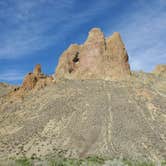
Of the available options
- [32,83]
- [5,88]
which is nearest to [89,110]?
[32,83]

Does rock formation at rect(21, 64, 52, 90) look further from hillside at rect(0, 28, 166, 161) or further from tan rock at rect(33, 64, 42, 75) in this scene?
tan rock at rect(33, 64, 42, 75)

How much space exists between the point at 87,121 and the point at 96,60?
90.5 feet

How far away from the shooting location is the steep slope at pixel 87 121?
57.4m

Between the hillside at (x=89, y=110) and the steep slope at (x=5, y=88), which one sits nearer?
the hillside at (x=89, y=110)

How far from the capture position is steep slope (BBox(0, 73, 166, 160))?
57438 millimetres

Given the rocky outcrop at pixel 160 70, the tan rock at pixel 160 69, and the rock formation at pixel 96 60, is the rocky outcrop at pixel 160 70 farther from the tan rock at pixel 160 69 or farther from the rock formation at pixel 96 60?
the rock formation at pixel 96 60

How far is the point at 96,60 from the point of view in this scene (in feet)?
291

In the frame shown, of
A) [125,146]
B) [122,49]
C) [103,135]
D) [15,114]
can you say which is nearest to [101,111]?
[103,135]

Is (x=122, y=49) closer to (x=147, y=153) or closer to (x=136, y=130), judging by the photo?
(x=136, y=130)

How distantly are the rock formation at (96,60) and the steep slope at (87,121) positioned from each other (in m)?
4.90

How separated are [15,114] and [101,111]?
18.7 meters

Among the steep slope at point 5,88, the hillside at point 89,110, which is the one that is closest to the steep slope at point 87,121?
the hillside at point 89,110

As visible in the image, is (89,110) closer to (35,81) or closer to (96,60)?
(35,81)

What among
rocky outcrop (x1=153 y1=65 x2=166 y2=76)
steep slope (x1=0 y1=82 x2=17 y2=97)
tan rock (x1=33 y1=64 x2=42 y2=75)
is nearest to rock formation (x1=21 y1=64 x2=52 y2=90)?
tan rock (x1=33 y1=64 x2=42 y2=75)
